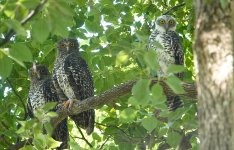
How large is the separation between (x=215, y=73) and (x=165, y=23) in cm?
462

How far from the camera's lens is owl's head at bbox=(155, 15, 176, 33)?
6883 mm

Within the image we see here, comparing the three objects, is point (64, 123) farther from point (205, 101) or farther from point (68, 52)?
point (205, 101)

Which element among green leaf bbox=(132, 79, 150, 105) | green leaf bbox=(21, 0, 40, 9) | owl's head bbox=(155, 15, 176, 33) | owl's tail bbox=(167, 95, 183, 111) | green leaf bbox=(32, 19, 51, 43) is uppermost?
owl's head bbox=(155, 15, 176, 33)

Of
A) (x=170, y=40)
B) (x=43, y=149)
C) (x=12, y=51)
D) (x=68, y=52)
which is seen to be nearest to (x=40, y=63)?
(x=68, y=52)

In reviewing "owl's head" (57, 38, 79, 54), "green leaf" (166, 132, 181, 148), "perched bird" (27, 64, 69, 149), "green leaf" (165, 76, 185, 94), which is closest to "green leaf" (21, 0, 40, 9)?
"green leaf" (165, 76, 185, 94)

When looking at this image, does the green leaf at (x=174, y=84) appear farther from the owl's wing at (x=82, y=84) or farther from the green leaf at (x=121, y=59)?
the owl's wing at (x=82, y=84)

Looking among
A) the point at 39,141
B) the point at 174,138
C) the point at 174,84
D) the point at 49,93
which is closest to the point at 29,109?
the point at 49,93

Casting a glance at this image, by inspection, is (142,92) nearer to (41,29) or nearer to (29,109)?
(41,29)

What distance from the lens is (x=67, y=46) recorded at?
23.6ft

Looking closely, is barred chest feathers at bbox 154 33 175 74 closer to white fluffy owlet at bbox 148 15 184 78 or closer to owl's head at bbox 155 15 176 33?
white fluffy owlet at bbox 148 15 184 78

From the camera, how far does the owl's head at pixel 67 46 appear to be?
7.18m

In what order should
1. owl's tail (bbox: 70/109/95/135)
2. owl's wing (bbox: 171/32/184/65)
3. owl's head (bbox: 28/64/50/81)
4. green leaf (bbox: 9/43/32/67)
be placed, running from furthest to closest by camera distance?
1. owl's head (bbox: 28/64/50/81)
2. owl's tail (bbox: 70/109/95/135)
3. owl's wing (bbox: 171/32/184/65)
4. green leaf (bbox: 9/43/32/67)

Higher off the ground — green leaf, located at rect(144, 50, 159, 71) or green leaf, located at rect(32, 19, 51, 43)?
green leaf, located at rect(32, 19, 51, 43)

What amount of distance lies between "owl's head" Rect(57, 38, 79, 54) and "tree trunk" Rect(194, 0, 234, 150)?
4.87m
